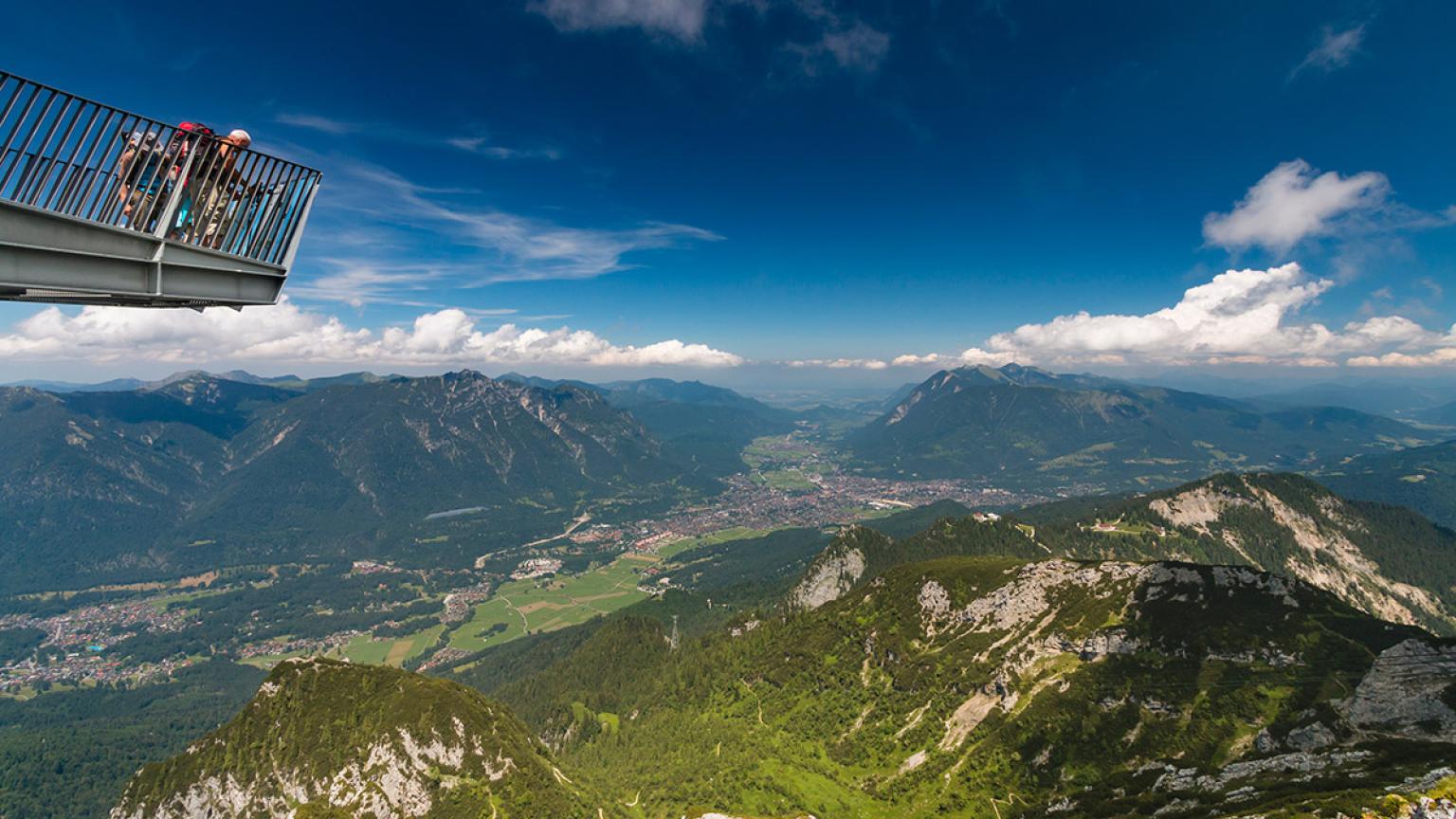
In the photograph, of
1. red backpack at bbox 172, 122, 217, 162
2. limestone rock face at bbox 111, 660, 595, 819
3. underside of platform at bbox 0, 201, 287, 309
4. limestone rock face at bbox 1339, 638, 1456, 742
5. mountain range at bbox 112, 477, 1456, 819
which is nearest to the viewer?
underside of platform at bbox 0, 201, 287, 309

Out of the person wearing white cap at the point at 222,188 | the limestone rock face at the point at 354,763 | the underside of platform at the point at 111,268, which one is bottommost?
the limestone rock face at the point at 354,763

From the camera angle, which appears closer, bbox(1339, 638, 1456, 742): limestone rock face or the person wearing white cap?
the person wearing white cap

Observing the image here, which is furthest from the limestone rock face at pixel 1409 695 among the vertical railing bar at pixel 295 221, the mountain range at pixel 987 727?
the vertical railing bar at pixel 295 221

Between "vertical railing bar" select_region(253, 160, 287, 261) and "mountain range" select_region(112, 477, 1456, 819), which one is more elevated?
"vertical railing bar" select_region(253, 160, 287, 261)

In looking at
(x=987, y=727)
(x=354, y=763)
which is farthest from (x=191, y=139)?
(x=987, y=727)

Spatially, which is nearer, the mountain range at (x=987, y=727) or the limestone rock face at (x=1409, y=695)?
the limestone rock face at (x=1409, y=695)

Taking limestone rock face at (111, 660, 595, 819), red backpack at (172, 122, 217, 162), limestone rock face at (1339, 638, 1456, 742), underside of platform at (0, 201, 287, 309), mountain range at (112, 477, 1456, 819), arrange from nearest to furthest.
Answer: underside of platform at (0, 201, 287, 309) → red backpack at (172, 122, 217, 162) → limestone rock face at (1339, 638, 1456, 742) → mountain range at (112, 477, 1456, 819) → limestone rock face at (111, 660, 595, 819)

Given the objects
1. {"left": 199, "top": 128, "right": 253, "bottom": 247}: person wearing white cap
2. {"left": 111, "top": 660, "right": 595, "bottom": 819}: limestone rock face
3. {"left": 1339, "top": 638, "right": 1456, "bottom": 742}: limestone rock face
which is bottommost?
{"left": 111, "top": 660, "right": 595, "bottom": 819}: limestone rock face

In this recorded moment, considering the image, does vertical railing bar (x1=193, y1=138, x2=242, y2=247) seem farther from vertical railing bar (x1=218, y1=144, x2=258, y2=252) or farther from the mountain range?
the mountain range

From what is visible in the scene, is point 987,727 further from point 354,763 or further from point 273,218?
point 273,218

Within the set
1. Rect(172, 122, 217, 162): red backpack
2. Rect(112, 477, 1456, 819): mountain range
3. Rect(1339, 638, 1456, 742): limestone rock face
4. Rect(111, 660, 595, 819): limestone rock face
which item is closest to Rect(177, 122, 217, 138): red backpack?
Rect(172, 122, 217, 162): red backpack

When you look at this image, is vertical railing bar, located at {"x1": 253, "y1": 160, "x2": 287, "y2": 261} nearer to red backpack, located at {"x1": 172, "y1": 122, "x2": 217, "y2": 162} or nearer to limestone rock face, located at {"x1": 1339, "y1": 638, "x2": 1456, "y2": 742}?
red backpack, located at {"x1": 172, "y1": 122, "x2": 217, "y2": 162}

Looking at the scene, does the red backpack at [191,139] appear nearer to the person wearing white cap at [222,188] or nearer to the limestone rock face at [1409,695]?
the person wearing white cap at [222,188]
